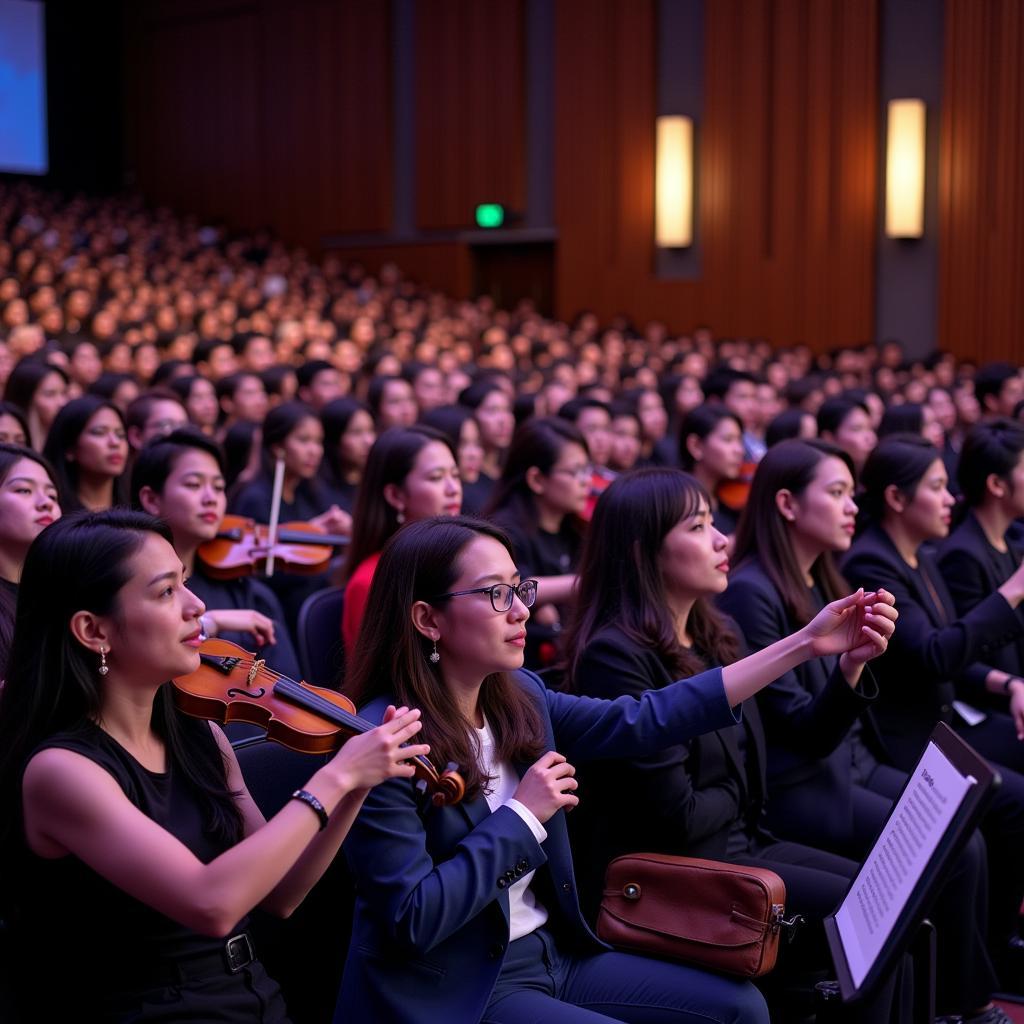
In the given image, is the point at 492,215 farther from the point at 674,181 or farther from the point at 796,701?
the point at 796,701

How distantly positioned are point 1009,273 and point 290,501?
9.08 m

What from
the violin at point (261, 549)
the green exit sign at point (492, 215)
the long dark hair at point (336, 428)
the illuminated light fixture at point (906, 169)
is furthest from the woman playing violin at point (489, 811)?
the green exit sign at point (492, 215)

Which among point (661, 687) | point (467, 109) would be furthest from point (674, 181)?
point (661, 687)

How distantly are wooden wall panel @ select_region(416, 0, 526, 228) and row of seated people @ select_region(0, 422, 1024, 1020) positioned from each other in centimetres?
1180

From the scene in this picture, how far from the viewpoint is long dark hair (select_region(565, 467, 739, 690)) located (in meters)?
2.54

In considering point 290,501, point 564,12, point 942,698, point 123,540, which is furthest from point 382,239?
point 123,540

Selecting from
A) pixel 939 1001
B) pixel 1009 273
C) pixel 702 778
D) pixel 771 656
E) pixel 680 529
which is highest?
pixel 1009 273

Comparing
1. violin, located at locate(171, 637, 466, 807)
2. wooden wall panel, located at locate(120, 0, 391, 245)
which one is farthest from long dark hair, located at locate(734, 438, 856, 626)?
wooden wall panel, located at locate(120, 0, 391, 245)

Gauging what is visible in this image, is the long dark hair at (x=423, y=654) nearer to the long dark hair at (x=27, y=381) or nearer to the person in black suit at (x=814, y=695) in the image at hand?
the person in black suit at (x=814, y=695)

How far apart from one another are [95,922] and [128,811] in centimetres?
18

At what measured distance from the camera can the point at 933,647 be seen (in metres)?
3.20

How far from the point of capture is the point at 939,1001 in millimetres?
2701

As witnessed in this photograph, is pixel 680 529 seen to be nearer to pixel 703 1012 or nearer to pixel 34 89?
pixel 703 1012

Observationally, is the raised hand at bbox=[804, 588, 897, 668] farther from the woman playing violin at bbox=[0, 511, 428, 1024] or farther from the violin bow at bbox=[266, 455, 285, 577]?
the violin bow at bbox=[266, 455, 285, 577]
